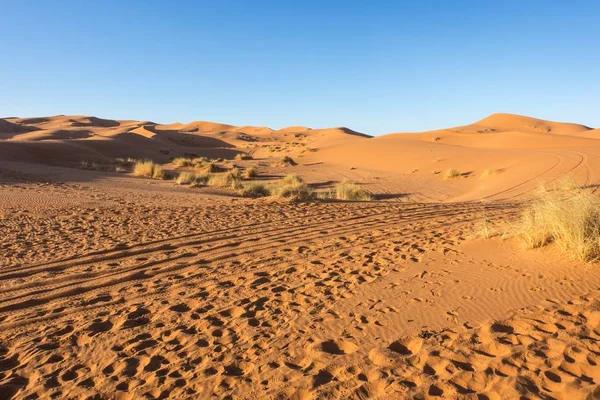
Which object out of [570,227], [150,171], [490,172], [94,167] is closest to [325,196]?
[570,227]

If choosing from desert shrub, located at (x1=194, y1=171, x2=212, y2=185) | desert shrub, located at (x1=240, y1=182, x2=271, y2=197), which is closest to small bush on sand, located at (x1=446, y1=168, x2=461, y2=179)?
desert shrub, located at (x1=240, y1=182, x2=271, y2=197)

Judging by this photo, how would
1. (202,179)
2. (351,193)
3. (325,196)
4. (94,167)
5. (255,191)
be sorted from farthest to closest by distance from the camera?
(94,167) → (202,179) → (351,193) → (255,191) → (325,196)

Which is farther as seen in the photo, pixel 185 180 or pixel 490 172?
pixel 490 172

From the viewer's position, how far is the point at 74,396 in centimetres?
368

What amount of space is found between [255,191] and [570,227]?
43.6ft

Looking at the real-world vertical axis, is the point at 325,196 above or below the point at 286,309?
above

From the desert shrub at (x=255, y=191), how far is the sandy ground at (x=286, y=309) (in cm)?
621

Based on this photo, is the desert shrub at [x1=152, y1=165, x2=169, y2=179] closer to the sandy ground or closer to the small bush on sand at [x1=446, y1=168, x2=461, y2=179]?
the sandy ground

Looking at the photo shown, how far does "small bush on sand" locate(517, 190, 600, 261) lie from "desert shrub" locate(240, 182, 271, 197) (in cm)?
1204

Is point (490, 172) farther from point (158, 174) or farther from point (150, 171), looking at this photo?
point (150, 171)

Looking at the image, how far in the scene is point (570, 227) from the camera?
21.8 ft

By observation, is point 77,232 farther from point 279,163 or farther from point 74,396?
point 279,163

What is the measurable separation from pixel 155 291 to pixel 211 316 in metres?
1.32

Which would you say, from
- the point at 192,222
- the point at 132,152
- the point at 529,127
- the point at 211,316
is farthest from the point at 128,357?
the point at 529,127
